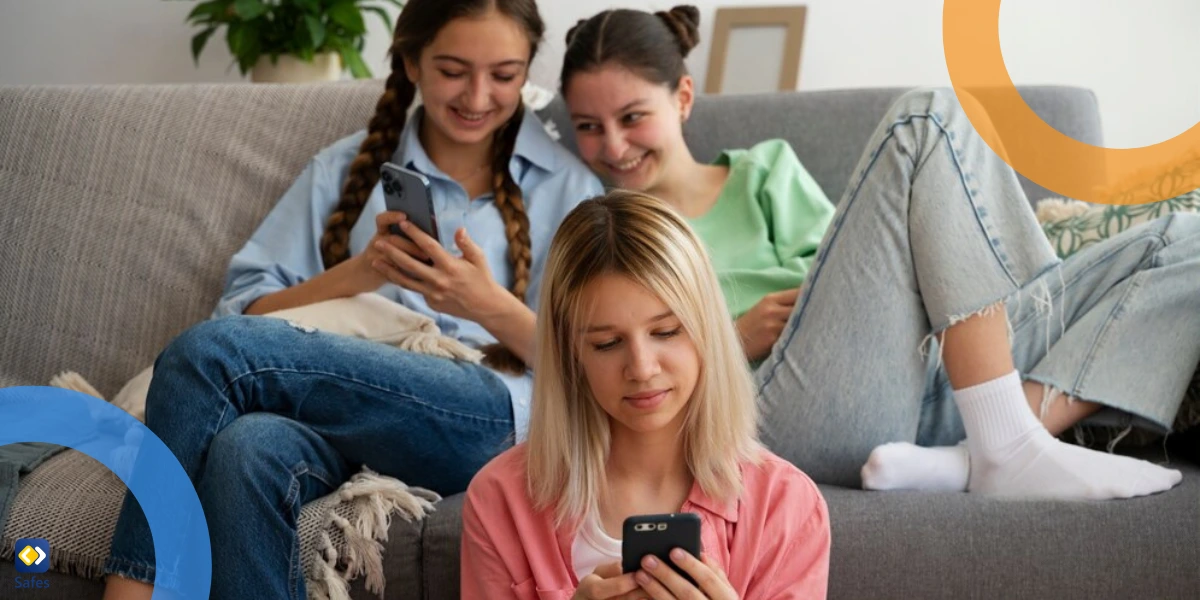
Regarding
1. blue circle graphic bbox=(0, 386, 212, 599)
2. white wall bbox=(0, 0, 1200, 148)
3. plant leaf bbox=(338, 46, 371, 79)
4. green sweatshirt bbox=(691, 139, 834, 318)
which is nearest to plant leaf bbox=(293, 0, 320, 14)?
plant leaf bbox=(338, 46, 371, 79)

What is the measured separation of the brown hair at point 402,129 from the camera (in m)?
1.79

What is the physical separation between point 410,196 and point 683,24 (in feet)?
1.89

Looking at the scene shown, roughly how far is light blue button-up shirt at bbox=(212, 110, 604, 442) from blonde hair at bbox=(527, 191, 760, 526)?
21.4 inches

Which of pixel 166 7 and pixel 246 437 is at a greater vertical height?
pixel 166 7

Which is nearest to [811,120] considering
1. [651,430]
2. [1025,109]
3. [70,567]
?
[1025,109]

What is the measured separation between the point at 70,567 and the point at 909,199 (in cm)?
109

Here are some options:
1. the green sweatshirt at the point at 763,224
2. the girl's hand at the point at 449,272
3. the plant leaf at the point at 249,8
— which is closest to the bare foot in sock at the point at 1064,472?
the green sweatshirt at the point at 763,224

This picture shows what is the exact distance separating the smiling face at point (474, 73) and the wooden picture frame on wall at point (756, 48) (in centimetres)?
112

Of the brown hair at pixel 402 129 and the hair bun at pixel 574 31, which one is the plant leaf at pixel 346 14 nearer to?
the brown hair at pixel 402 129

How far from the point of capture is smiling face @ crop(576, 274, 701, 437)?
46.3 inches

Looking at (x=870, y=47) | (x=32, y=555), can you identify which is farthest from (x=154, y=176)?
(x=870, y=47)

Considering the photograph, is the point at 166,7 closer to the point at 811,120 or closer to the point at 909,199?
the point at 811,120

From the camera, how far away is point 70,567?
1.41 meters

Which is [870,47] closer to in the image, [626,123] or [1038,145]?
[1038,145]
